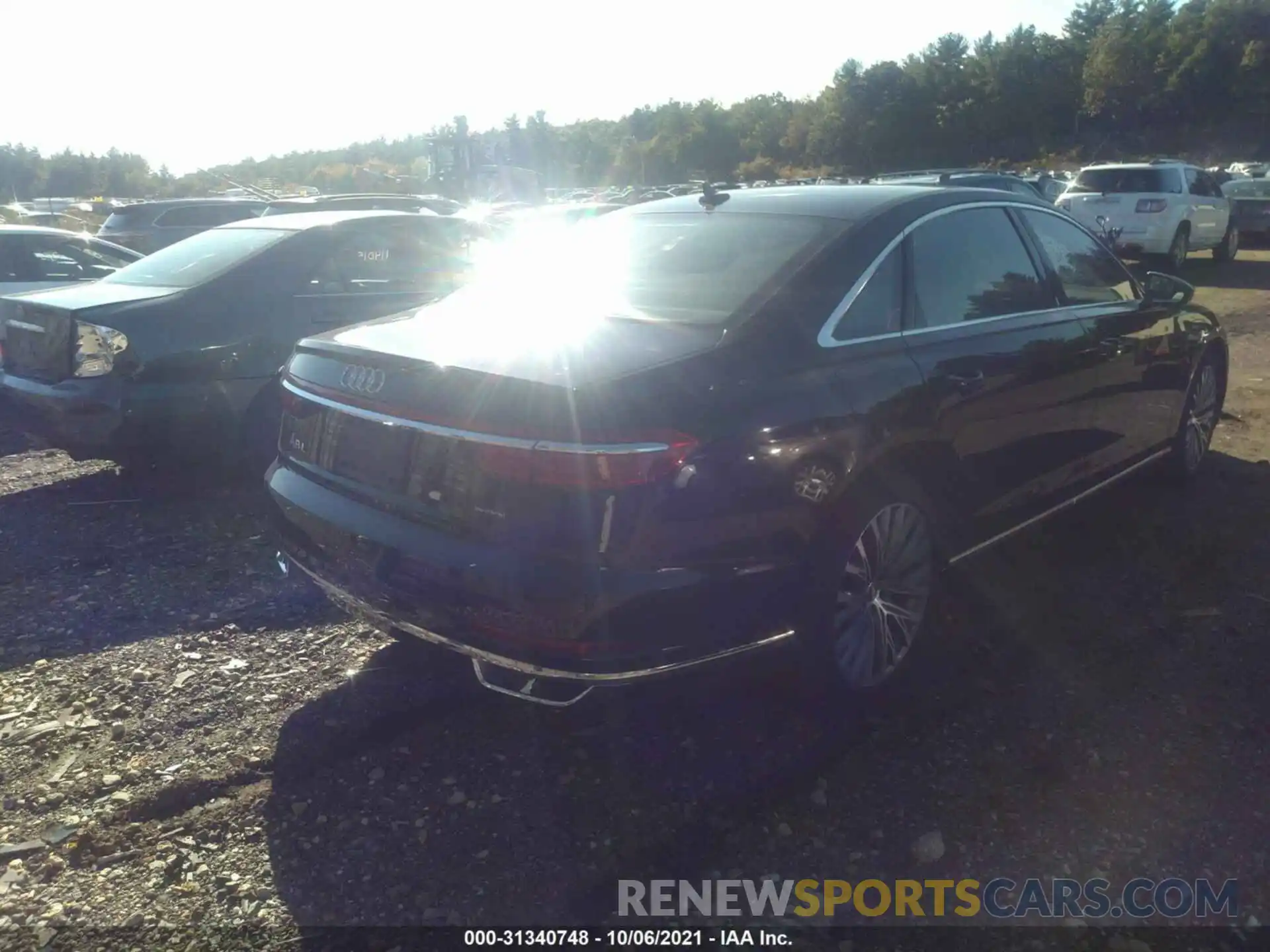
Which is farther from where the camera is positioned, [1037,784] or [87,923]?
[1037,784]

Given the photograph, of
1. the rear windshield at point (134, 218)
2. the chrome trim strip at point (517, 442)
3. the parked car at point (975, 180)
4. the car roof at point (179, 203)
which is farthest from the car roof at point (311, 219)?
the rear windshield at point (134, 218)

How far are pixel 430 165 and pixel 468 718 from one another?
49.7 m

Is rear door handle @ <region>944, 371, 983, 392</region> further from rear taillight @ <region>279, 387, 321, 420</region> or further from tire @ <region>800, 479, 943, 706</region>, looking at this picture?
rear taillight @ <region>279, 387, 321, 420</region>

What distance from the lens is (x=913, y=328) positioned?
11.5 feet

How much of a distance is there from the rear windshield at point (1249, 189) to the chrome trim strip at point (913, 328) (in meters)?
19.8

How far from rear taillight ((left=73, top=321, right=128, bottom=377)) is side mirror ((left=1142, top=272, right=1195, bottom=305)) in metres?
5.21

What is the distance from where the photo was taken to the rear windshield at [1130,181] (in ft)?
53.0

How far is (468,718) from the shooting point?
343 cm

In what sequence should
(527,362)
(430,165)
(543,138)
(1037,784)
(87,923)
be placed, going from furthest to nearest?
(543,138), (430,165), (1037,784), (527,362), (87,923)

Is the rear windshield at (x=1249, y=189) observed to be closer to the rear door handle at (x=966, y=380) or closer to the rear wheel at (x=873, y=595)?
the rear door handle at (x=966, y=380)

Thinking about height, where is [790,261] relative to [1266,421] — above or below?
above

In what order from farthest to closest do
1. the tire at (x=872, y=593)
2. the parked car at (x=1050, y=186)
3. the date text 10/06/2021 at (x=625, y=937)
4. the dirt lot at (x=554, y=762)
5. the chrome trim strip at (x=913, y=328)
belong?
the parked car at (x=1050, y=186) < the chrome trim strip at (x=913, y=328) < the tire at (x=872, y=593) < the dirt lot at (x=554, y=762) < the date text 10/06/2021 at (x=625, y=937)

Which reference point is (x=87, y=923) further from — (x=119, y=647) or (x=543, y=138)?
(x=543, y=138)

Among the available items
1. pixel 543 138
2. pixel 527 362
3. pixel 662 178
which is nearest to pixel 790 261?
pixel 527 362
